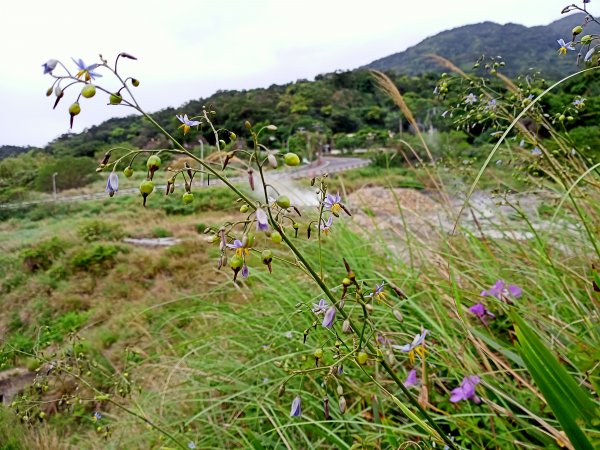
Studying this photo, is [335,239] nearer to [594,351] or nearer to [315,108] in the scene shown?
[594,351]

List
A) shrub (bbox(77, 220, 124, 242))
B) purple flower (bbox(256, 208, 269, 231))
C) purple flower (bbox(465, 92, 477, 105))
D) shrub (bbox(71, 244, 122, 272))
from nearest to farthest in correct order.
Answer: purple flower (bbox(256, 208, 269, 231)) → purple flower (bbox(465, 92, 477, 105)) → shrub (bbox(71, 244, 122, 272)) → shrub (bbox(77, 220, 124, 242))

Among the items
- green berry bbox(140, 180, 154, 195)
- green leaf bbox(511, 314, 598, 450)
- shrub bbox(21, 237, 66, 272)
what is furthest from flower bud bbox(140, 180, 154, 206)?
shrub bbox(21, 237, 66, 272)

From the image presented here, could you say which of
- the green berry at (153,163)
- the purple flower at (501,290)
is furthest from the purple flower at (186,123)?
the purple flower at (501,290)

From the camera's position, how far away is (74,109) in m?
0.61

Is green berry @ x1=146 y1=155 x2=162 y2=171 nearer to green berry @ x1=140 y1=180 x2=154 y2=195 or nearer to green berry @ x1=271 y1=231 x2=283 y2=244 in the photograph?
Answer: green berry @ x1=140 y1=180 x2=154 y2=195

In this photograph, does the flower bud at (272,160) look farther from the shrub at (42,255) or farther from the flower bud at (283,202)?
the shrub at (42,255)

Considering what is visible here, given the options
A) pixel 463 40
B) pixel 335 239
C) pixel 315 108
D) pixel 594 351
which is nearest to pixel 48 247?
pixel 335 239

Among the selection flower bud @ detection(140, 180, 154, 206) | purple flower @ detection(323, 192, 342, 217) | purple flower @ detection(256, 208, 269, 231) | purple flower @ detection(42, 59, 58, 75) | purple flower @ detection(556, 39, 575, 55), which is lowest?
purple flower @ detection(323, 192, 342, 217)

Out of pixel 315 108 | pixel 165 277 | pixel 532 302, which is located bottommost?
pixel 165 277

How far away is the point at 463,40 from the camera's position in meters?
52.7

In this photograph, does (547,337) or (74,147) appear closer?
(547,337)

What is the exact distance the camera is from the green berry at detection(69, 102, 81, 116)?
1.99 ft

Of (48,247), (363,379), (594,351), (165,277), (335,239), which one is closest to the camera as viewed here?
(594,351)

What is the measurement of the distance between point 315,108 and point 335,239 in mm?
32764
